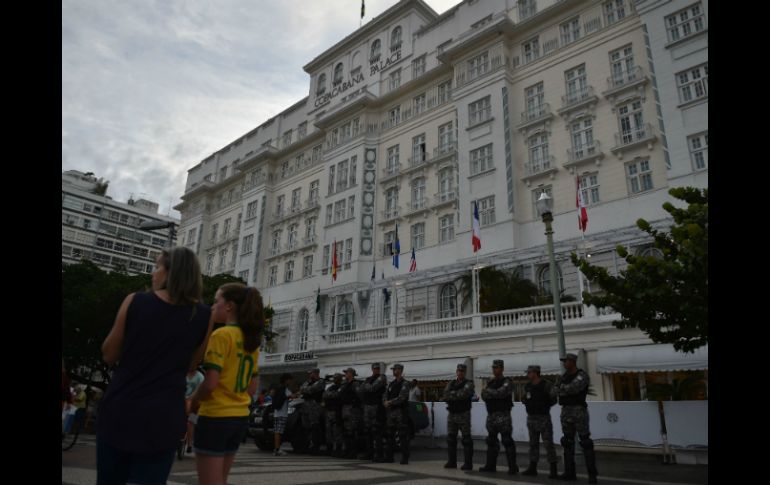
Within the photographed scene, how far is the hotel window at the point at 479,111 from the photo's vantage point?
97.8 ft

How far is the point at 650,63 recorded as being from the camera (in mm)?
23984

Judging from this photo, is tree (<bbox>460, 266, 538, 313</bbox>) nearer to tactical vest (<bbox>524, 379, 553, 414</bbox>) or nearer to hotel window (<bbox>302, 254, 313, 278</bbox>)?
tactical vest (<bbox>524, 379, 553, 414</bbox>)

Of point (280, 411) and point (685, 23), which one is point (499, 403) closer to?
point (280, 411)

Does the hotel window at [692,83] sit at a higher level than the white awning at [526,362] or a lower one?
higher

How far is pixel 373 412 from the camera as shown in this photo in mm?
10648

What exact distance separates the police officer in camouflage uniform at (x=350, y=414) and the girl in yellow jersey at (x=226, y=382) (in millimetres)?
7618

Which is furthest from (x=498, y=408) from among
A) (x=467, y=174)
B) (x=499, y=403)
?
(x=467, y=174)

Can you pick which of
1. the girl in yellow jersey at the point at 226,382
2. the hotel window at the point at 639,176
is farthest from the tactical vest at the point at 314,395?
the hotel window at the point at 639,176

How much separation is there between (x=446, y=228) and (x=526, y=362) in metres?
13.2

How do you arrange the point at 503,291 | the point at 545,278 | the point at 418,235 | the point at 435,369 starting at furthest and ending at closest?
the point at 418,235, the point at 545,278, the point at 503,291, the point at 435,369

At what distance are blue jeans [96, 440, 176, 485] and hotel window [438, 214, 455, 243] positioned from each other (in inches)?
1112

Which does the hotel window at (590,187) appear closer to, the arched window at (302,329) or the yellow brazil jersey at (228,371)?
the arched window at (302,329)
